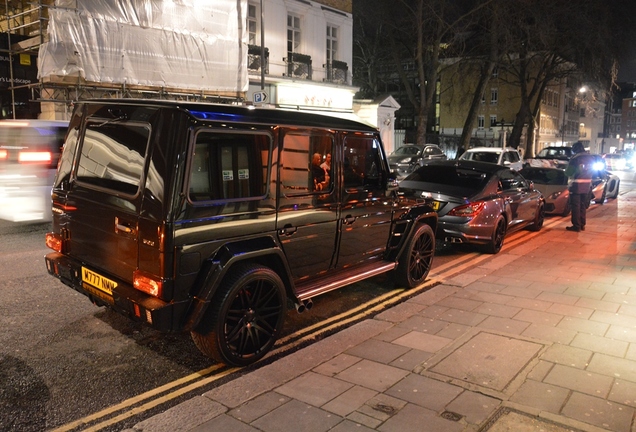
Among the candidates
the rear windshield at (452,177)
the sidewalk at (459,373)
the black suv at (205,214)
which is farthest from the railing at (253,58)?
the black suv at (205,214)

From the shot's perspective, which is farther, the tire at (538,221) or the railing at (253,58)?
the railing at (253,58)

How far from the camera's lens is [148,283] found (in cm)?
393

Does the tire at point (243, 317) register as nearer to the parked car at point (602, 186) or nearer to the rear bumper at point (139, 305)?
the rear bumper at point (139, 305)

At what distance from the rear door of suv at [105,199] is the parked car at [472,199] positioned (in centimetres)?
473

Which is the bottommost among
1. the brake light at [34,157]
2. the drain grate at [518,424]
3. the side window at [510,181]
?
the drain grate at [518,424]

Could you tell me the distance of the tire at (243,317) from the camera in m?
4.17

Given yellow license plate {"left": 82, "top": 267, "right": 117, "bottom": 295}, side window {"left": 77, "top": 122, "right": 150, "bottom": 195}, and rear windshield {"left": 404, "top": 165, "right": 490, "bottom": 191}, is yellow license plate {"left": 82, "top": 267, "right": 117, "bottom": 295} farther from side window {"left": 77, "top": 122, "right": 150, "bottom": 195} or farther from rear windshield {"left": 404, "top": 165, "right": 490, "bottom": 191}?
rear windshield {"left": 404, "top": 165, "right": 490, "bottom": 191}

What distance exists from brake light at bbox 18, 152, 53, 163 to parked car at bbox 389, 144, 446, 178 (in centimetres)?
1624

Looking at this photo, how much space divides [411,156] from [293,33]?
8266mm

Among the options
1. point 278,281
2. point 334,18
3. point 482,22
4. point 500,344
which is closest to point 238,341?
point 278,281

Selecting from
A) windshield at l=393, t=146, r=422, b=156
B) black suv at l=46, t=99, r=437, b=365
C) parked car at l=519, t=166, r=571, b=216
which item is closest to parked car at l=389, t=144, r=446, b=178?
windshield at l=393, t=146, r=422, b=156

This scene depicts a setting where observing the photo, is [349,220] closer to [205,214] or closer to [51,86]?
[205,214]

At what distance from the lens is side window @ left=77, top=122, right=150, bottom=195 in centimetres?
410

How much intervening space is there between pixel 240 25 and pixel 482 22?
14942 millimetres
